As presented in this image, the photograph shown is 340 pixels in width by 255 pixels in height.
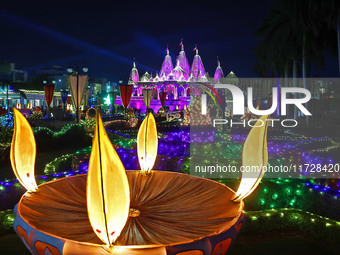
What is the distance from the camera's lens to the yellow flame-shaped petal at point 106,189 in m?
1.99

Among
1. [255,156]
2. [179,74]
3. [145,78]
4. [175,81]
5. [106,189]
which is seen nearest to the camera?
[106,189]

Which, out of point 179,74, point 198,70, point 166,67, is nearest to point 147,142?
point 179,74

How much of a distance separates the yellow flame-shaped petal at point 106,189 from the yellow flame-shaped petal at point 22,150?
1.46 metres

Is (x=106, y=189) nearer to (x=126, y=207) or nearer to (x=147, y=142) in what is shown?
(x=126, y=207)

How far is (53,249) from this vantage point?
224 cm

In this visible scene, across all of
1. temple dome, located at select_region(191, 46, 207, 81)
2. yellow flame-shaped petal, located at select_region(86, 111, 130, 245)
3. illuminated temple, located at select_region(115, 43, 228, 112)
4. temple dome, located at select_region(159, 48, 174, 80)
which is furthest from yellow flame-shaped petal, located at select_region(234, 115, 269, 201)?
temple dome, located at select_region(159, 48, 174, 80)

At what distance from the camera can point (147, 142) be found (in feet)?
13.0

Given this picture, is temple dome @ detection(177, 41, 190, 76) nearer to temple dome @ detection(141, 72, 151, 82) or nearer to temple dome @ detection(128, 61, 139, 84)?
temple dome @ detection(141, 72, 151, 82)

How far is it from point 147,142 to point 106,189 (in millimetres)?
1942

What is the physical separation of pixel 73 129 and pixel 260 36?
21.5 metres

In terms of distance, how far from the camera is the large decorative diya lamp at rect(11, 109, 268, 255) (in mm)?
2056

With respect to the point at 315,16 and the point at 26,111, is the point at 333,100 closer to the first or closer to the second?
the point at 315,16

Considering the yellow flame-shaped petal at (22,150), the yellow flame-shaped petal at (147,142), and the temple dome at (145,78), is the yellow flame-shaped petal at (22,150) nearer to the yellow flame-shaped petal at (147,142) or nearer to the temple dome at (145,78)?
the yellow flame-shaped petal at (147,142)

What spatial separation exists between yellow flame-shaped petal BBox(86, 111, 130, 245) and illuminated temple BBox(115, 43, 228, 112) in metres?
35.5
